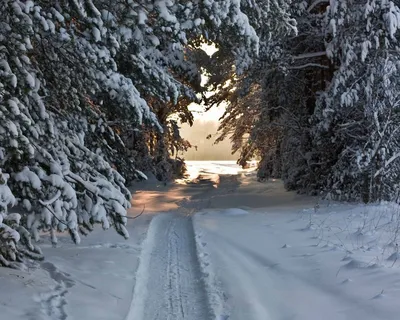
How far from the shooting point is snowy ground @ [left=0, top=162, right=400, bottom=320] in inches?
218

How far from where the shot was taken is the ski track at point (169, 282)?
18.8ft

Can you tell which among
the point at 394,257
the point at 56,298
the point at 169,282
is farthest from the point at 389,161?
the point at 56,298

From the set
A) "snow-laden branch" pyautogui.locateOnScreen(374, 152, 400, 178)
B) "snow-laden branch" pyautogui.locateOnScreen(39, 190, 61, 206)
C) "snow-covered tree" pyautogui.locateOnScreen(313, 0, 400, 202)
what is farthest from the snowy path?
"snow-covered tree" pyautogui.locateOnScreen(313, 0, 400, 202)

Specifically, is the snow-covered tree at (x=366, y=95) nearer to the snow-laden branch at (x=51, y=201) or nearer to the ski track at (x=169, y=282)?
the ski track at (x=169, y=282)

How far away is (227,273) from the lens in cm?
714

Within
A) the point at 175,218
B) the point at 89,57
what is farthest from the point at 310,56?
the point at 89,57

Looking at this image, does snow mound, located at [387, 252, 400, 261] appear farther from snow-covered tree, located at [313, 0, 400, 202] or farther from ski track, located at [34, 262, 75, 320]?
snow-covered tree, located at [313, 0, 400, 202]

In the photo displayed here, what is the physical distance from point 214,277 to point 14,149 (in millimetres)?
3339

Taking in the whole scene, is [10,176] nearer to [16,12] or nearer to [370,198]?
[16,12]

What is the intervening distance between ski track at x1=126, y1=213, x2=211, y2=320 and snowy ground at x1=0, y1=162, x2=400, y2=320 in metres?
0.01

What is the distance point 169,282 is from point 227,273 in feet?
2.85

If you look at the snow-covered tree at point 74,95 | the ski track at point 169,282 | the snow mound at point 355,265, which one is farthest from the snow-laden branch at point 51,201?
the snow mound at point 355,265

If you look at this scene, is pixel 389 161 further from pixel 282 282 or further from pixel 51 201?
pixel 51 201

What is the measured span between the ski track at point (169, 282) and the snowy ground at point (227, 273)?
0.01m
